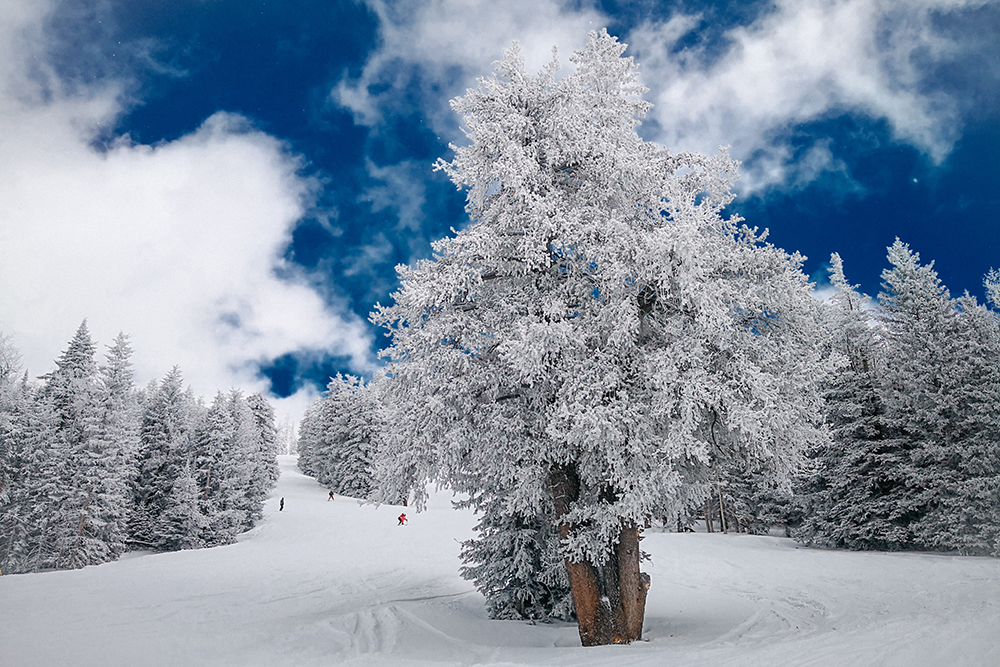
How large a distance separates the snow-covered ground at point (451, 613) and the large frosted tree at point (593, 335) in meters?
2.42

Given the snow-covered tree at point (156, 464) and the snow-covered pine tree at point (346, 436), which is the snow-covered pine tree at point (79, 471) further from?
the snow-covered pine tree at point (346, 436)

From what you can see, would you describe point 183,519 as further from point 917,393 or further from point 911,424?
point 917,393

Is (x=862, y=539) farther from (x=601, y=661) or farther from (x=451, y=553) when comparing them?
(x=601, y=661)

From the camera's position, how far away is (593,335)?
28.2 ft

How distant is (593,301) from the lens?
360 inches

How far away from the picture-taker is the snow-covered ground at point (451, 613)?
7.23m

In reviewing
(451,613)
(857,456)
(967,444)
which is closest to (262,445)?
(451,613)

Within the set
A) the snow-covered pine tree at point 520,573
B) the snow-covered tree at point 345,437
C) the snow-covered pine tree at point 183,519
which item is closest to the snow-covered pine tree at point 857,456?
the snow-covered pine tree at point 520,573

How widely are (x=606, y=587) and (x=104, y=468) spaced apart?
3175 centimetres

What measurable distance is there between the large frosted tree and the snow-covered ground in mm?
2417

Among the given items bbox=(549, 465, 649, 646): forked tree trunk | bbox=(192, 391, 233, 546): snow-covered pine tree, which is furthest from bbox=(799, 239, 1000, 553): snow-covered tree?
bbox=(192, 391, 233, 546): snow-covered pine tree

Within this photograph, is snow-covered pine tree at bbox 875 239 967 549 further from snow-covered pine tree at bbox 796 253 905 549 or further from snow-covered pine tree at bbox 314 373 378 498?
snow-covered pine tree at bbox 314 373 378 498

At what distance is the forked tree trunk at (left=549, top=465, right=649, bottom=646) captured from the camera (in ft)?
29.6

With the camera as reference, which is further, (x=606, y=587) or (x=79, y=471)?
(x=79, y=471)
